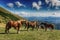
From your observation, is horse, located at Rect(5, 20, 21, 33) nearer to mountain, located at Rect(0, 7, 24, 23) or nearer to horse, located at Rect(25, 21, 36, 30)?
mountain, located at Rect(0, 7, 24, 23)

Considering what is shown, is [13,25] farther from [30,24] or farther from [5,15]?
[30,24]

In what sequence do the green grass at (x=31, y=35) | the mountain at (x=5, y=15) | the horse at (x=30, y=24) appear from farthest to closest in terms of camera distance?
1. the horse at (x=30, y=24)
2. the mountain at (x=5, y=15)
3. the green grass at (x=31, y=35)

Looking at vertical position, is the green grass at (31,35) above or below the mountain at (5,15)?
below

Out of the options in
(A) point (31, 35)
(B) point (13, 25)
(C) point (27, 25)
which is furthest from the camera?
(C) point (27, 25)

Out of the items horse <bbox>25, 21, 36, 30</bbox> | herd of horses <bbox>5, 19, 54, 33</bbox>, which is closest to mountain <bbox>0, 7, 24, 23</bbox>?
herd of horses <bbox>5, 19, 54, 33</bbox>

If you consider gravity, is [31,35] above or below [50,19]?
below

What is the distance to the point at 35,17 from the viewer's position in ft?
18.5

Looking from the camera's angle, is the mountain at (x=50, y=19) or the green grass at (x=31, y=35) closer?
the green grass at (x=31, y=35)

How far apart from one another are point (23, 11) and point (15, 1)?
1.06 feet

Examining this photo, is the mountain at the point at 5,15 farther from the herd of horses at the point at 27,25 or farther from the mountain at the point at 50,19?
the mountain at the point at 50,19

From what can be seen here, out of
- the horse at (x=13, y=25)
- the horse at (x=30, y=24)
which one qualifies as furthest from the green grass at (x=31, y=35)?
the horse at (x=30, y=24)

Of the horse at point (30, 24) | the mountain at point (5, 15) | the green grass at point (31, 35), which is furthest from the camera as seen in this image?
the horse at point (30, 24)

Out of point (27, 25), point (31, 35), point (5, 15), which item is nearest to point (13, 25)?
point (5, 15)

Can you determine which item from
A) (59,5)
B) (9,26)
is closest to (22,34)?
(9,26)
